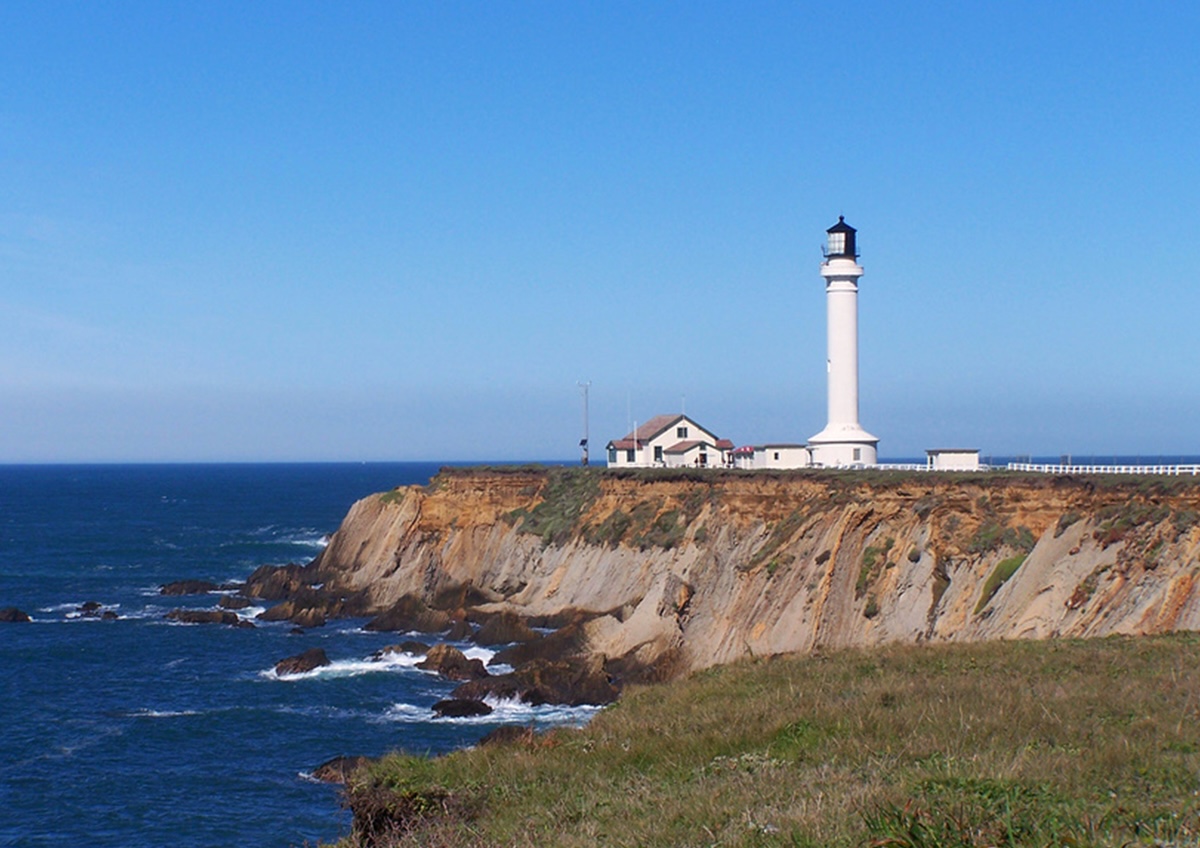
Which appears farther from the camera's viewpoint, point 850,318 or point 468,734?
point 850,318

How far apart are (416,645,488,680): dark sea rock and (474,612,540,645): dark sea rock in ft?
13.0

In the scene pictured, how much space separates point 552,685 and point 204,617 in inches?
939

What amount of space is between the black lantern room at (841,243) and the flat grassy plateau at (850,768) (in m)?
37.5

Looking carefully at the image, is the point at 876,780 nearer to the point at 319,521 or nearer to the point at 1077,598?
the point at 1077,598

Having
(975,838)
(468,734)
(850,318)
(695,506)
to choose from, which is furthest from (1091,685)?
(850,318)

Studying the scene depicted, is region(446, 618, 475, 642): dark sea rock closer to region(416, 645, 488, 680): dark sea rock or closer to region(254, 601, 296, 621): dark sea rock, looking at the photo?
region(416, 645, 488, 680): dark sea rock

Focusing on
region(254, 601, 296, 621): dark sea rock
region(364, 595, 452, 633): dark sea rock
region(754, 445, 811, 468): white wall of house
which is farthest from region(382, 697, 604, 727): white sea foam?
region(754, 445, 811, 468): white wall of house

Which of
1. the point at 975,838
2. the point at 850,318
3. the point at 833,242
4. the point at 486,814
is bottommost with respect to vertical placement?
the point at 486,814

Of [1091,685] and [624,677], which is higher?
[1091,685]

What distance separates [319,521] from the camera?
375 feet

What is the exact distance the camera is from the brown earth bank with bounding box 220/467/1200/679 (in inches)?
1276

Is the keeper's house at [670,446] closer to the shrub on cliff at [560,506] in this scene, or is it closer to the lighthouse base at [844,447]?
the shrub on cliff at [560,506]

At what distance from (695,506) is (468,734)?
20927 mm

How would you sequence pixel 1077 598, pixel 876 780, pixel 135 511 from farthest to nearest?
pixel 135 511 → pixel 1077 598 → pixel 876 780
